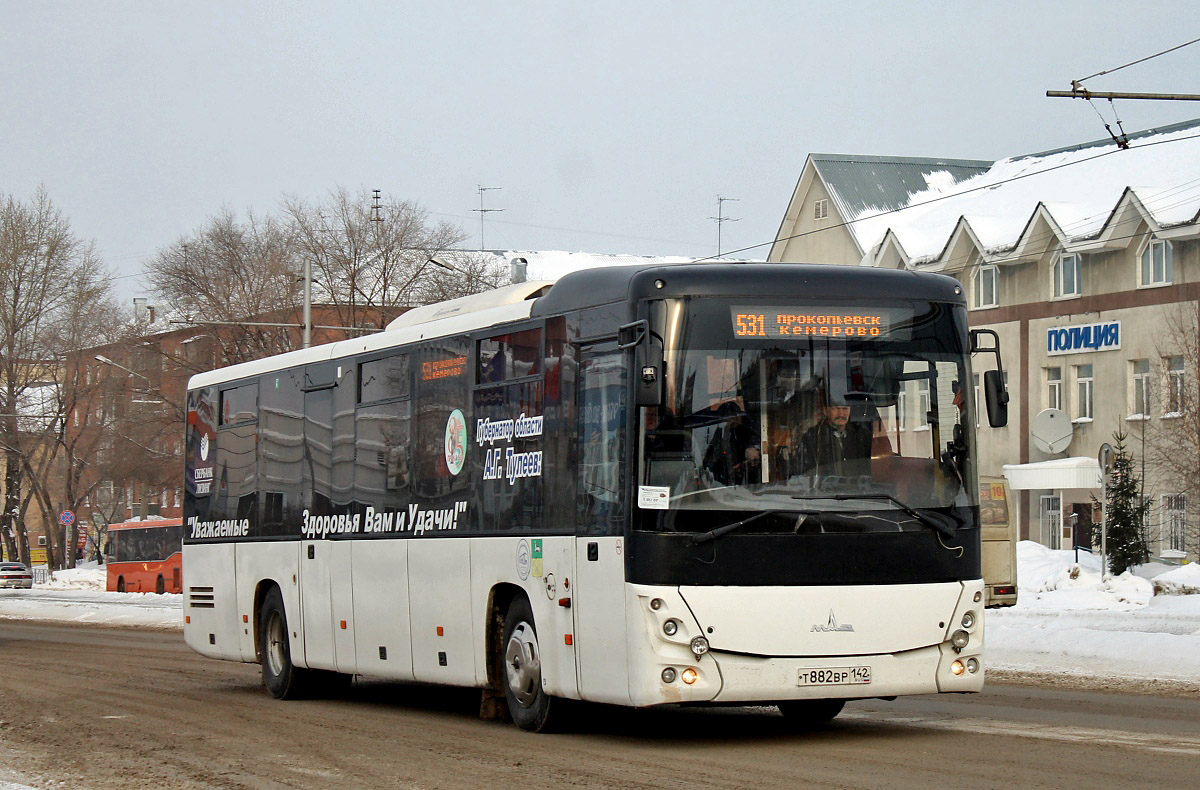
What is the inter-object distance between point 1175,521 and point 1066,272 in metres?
8.16

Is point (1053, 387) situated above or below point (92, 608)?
above

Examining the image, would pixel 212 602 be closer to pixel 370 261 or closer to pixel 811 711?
pixel 811 711

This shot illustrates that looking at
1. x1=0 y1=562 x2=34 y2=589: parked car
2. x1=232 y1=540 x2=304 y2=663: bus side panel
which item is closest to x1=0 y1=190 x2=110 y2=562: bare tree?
x1=0 y1=562 x2=34 y2=589: parked car

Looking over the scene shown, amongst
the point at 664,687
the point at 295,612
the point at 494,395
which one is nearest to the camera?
the point at 664,687

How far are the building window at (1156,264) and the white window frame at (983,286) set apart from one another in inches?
236

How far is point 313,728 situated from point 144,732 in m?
1.28

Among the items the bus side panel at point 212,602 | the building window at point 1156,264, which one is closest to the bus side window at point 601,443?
the bus side panel at point 212,602

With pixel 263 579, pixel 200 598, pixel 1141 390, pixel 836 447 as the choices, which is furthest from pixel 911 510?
pixel 1141 390

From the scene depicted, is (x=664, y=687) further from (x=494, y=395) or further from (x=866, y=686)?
(x=494, y=395)

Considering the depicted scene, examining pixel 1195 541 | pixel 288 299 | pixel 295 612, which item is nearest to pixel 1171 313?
pixel 1195 541

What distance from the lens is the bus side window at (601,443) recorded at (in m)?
11.2

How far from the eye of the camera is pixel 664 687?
10.7 m

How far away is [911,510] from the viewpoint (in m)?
11.1

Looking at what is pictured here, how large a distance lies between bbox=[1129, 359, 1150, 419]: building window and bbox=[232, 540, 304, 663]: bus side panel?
117 ft
